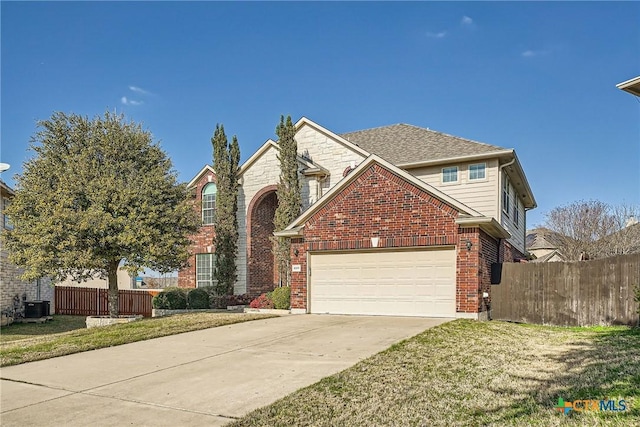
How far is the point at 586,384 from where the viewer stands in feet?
18.7

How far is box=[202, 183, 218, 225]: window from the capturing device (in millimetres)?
24219

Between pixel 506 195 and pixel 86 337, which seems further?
pixel 506 195

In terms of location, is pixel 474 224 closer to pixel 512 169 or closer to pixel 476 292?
pixel 476 292

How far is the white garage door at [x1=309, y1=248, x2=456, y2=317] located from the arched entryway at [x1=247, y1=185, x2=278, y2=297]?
713 centimetres

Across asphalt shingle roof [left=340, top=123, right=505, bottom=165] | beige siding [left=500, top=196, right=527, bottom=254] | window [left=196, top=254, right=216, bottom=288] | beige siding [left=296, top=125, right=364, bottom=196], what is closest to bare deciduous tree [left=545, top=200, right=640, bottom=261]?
beige siding [left=500, top=196, right=527, bottom=254]

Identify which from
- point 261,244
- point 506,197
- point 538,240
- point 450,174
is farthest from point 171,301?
point 538,240

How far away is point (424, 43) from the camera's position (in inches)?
584

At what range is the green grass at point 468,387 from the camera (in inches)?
186

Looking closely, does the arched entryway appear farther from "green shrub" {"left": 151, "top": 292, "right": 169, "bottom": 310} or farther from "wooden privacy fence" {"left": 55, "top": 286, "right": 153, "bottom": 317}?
"wooden privacy fence" {"left": 55, "top": 286, "right": 153, "bottom": 317}

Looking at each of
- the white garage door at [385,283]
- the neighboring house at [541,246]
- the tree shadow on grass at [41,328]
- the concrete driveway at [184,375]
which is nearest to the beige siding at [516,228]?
the white garage door at [385,283]

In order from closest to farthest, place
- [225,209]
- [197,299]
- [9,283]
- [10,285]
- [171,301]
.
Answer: [9,283], [10,285], [171,301], [197,299], [225,209]

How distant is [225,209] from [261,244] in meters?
2.61

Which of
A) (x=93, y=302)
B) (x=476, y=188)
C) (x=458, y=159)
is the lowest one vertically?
(x=93, y=302)

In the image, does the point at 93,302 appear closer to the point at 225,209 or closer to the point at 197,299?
the point at 197,299
